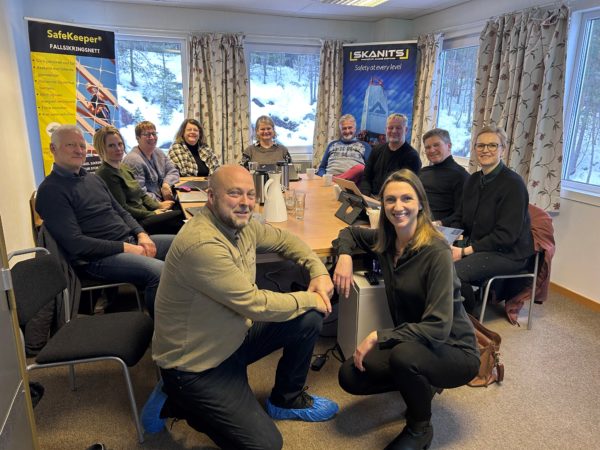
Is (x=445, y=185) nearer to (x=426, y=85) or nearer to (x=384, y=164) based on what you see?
(x=384, y=164)

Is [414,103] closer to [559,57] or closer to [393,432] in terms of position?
[559,57]

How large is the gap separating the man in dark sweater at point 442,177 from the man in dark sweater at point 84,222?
6.16 feet

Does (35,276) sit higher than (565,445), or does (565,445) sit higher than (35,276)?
(35,276)

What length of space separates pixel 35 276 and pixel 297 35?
179 inches

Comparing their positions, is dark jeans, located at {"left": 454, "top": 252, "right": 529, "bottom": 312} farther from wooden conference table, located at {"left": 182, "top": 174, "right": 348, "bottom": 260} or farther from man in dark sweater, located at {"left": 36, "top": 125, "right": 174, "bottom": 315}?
man in dark sweater, located at {"left": 36, "top": 125, "right": 174, "bottom": 315}

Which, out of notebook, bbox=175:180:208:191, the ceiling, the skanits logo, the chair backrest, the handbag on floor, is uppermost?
the ceiling

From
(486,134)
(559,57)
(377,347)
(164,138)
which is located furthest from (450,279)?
(164,138)

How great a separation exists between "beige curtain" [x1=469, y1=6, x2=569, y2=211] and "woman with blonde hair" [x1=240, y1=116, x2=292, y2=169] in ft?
6.72

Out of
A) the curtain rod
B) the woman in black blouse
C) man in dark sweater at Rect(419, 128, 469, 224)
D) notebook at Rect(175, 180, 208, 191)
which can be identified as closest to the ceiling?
the curtain rod

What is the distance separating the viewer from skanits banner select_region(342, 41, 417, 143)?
16.4 ft

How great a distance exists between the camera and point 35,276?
1.64 m

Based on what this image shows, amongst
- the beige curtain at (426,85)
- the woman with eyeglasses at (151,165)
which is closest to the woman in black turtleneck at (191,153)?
the woman with eyeglasses at (151,165)

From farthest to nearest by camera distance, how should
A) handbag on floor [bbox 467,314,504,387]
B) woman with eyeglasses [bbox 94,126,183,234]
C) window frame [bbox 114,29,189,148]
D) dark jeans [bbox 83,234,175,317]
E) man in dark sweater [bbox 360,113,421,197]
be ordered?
window frame [bbox 114,29,189,148], man in dark sweater [bbox 360,113,421,197], woman with eyeglasses [bbox 94,126,183,234], dark jeans [bbox 83,234,175,317], handbag on floor [bbox 467,314,504,387]

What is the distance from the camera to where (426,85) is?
4.85 meters
